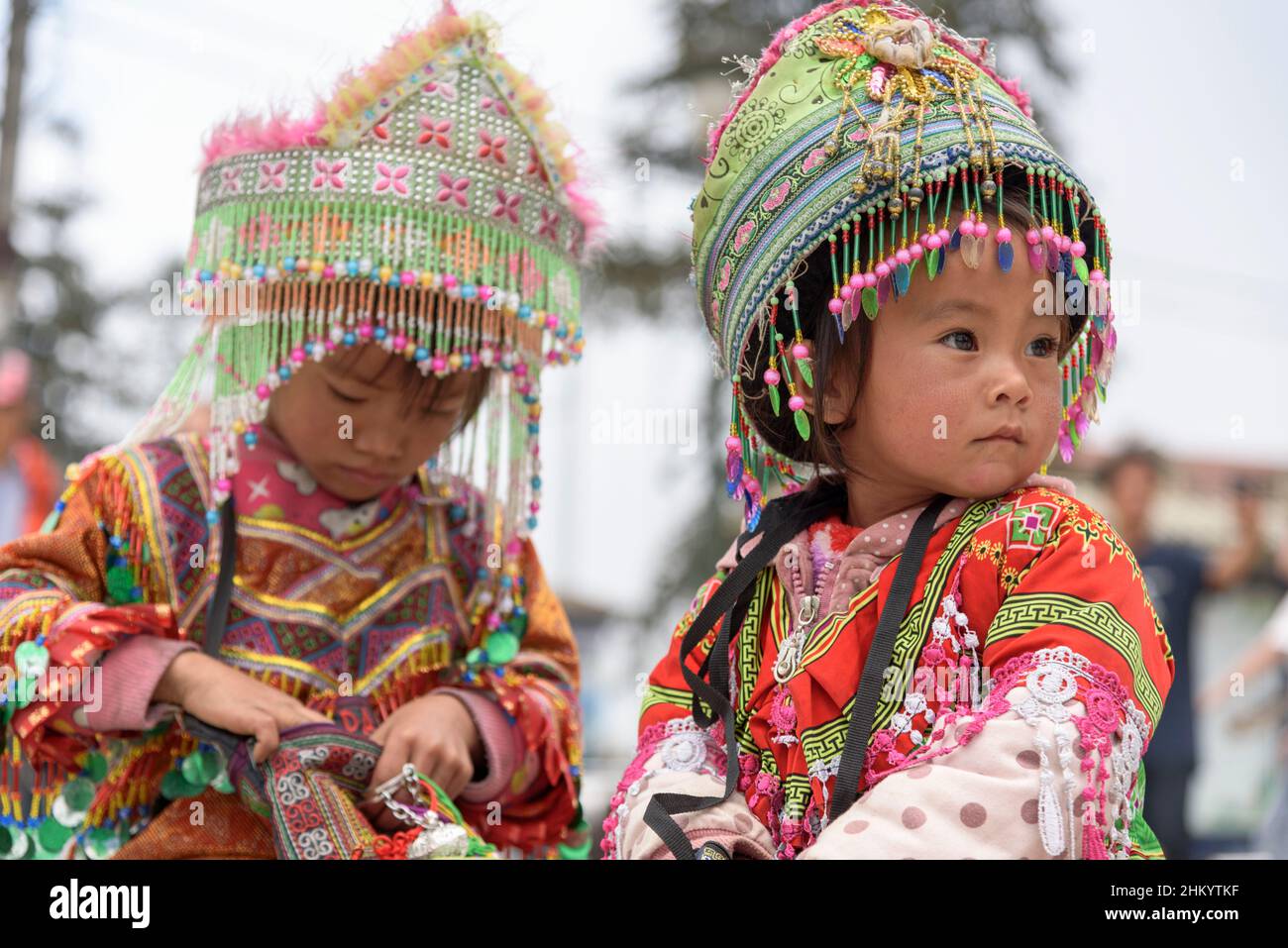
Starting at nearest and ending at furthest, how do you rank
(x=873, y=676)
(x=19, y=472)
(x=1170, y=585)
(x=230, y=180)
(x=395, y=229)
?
(x=873, y=676) < (x=395, y=229) < (x=230, y=180) < (x=1170, y=585) < (x=19, y=472)

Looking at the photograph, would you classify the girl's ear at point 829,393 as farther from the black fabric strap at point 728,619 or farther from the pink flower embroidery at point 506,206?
the pink flower embroidery at point 506,206

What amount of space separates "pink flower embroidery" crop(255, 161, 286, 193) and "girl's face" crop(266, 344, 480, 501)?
13.1 inches

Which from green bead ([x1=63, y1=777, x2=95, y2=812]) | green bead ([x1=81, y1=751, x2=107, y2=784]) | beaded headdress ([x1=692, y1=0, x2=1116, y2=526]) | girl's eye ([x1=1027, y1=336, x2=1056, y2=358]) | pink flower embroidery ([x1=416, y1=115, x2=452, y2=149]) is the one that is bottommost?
green bead ([x1=63, y1=777, x2=95, y2=812])

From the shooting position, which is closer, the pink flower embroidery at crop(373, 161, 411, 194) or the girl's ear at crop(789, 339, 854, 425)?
the girl's ear at crop(789, 339, 854, 425)

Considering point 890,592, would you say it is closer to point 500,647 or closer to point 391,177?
point 500,647

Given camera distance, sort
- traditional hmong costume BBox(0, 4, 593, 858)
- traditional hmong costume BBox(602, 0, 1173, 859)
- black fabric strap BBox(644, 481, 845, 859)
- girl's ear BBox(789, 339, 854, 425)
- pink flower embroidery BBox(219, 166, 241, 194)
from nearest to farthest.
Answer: traditional hmong costume BBox(602, 0, 1173, 859), black fabric strap BBox(644, 481, 845, 859), girl's ear BBox(789, 339, 854, 425), traditional hmong costume BBox(0, 4, 593, 858), pink flower embroidery BBox(219, 166, 241, 194)

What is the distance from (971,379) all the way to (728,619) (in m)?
0.52

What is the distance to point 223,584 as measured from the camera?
2715 mm

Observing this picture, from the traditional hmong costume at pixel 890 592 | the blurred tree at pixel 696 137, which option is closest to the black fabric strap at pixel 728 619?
the traditional hmong costume at pixel 890 592

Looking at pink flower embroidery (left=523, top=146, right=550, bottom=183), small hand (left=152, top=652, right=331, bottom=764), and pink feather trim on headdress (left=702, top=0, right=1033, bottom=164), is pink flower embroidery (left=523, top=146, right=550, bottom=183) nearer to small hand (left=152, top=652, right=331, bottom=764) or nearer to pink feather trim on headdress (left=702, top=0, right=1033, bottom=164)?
pink feather trim on headdress (left=702, top=0, right=1033, bottom=164)

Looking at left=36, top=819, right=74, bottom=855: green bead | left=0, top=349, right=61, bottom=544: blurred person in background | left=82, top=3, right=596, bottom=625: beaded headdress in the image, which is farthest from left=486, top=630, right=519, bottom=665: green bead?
left=0, top=349, right=61, bottom=544: blurred person in background

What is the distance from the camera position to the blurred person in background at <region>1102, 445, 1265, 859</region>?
5.23 meters

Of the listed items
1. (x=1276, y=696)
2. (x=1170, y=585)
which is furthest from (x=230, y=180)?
(x=1276, y=696)

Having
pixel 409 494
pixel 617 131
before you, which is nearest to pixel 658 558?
pixel 617 131
